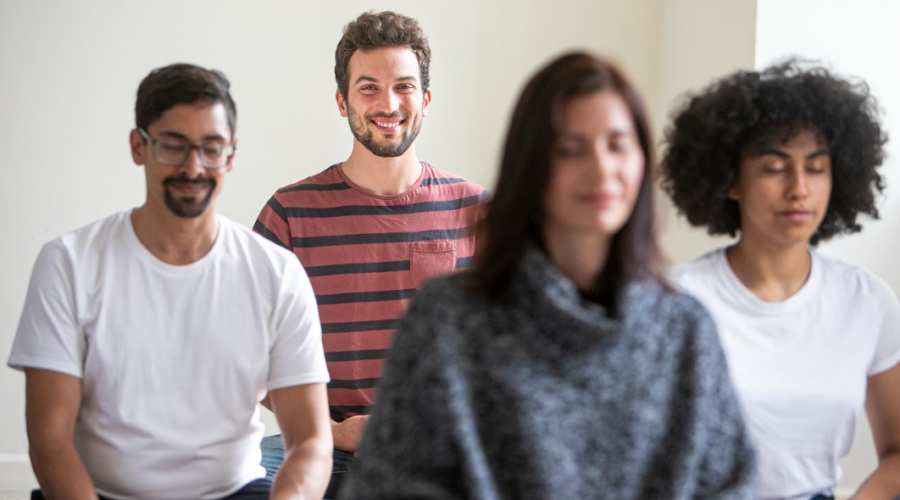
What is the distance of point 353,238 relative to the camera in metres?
2.61

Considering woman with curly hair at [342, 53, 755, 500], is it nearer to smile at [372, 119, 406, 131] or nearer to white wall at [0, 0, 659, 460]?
smile at [372, 119, 406, 131]

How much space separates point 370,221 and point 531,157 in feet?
4.20

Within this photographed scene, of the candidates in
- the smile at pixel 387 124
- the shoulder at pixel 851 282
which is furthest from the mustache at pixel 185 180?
the shoulder at pixel 851 282

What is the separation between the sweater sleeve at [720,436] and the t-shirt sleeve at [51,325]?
→ 3.78 feet

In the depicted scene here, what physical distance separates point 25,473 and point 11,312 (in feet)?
2.04

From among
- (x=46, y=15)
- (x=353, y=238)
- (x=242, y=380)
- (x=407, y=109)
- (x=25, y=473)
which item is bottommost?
(x=25, y=473)

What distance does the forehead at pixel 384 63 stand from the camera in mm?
2727

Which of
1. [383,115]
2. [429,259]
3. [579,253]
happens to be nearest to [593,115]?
[579,253]

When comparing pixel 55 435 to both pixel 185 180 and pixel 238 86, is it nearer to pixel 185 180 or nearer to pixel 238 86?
pixel 185 180

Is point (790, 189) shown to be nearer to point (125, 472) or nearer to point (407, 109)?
point (407, 109)

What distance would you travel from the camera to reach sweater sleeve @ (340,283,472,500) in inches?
51.7

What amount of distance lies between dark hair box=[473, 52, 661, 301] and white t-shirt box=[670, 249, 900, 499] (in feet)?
1.61

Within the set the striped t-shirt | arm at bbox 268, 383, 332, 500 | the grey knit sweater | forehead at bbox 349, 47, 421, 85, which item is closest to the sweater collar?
the grey knit sweater

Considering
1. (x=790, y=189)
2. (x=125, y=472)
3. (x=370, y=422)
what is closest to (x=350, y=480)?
(x=370, y=422)
